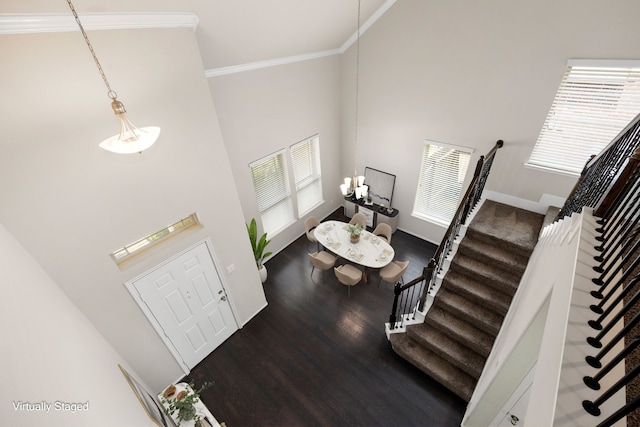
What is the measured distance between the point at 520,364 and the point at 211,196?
4.11 meters

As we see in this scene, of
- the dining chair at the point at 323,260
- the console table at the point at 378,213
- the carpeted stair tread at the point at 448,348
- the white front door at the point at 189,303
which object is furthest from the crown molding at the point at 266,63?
the carpeted stair tread at the point at 448,348

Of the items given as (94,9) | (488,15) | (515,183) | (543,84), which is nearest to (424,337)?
(515,183)

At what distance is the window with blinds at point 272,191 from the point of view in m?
5.97

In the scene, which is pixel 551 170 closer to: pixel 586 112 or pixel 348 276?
pixel 586 112

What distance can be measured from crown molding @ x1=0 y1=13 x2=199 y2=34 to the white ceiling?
4cm

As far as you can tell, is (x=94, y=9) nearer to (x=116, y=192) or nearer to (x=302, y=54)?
(x=116, y=192)

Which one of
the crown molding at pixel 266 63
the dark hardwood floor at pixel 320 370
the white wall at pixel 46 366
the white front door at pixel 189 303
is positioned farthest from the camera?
the crown molding at pixel 266 63

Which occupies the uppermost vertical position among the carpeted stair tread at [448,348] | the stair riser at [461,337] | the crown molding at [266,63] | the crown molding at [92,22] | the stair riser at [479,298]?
the crown molding at [92,22]

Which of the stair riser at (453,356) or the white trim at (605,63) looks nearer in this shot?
the white trim at (605,63)

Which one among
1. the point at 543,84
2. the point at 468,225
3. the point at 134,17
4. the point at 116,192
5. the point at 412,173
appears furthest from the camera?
the point at 412,173

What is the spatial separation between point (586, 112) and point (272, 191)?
222 inches

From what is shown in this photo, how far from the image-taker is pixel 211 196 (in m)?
3.99

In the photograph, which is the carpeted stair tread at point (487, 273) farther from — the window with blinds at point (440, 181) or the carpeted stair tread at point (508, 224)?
the window with blinds at point (440, 181)

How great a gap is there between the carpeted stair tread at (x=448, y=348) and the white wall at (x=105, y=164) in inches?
143
